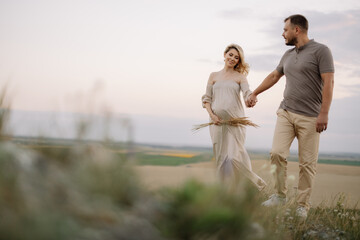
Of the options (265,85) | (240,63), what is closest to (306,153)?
(265,85)

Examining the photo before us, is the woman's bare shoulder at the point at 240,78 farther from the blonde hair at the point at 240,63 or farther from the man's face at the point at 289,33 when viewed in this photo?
the man's face at the point at 289,33

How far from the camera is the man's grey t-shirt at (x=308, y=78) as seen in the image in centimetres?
561

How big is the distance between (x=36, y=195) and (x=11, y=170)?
0.23 m

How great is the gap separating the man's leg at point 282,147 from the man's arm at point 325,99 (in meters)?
0.43

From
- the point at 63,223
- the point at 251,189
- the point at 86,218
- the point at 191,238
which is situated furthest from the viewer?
the point at 251,189

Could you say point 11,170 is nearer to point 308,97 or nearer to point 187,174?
point 187,174

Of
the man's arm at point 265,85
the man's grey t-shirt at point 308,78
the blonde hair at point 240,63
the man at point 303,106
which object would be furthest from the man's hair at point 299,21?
the blonde hair at point 240,63

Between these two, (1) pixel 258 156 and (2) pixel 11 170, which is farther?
(1) pixel 258 156

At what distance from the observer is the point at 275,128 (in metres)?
5.98

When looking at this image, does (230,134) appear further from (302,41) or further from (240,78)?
(302,41)

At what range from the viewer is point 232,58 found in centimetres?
661

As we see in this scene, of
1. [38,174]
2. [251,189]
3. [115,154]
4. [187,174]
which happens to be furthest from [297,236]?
[38,174]

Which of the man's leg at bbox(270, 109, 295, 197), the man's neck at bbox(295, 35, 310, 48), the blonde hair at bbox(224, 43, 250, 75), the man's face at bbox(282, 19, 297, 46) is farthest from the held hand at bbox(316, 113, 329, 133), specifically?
the blonde hair at bbox(224, 43, 250, 75)

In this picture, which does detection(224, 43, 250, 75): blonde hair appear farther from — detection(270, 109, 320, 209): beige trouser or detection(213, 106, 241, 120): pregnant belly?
detection(270, 109, 320, 209): beige trouser
